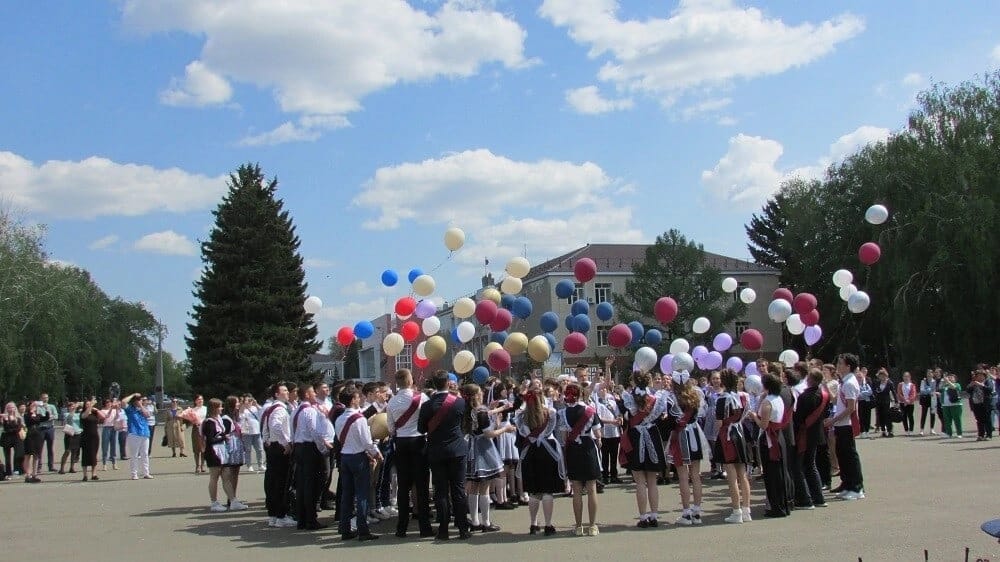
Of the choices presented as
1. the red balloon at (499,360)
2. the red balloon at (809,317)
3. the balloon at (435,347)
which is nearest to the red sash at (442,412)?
the red balloon at (499,360)

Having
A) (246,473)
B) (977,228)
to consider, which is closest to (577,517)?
(246,473)

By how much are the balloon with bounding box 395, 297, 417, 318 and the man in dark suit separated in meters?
7.44

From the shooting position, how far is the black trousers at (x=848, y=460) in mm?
12086

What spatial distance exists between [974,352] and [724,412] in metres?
33.9

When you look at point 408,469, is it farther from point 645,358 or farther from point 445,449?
point 645,358

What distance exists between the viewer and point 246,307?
43.1 m

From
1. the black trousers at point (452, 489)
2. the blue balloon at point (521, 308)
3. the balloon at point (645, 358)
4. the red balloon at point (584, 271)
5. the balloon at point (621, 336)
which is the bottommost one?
the black trousers at point (452, 489)

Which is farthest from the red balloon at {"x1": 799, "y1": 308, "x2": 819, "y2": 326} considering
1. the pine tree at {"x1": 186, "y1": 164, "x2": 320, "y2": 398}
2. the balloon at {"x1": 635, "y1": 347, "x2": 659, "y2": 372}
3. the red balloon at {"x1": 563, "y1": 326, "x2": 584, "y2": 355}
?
the pine tree at {"x1": 186, "y1": 164, "x2": 320, "y2": 398}

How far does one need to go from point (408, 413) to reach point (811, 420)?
5224 mm

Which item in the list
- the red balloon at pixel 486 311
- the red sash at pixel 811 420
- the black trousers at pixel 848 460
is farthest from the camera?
the red balloon at pixel 486 311

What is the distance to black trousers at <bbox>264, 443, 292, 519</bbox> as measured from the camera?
469 inches

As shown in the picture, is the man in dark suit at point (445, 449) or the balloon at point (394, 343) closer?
the man in dark suit at point (445, 449)

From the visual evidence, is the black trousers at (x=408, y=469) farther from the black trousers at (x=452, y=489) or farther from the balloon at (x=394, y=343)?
the balloon at (x=394, y=343)

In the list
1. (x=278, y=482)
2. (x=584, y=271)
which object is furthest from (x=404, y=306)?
(x=278, y=482)
